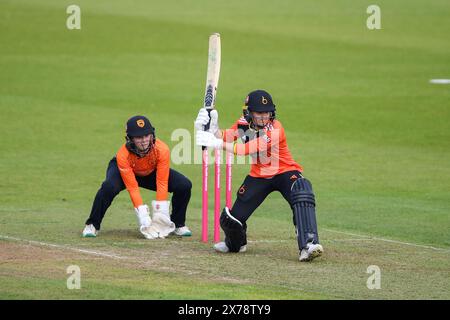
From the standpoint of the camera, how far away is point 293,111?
2550 cm

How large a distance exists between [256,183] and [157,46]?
2159 cm

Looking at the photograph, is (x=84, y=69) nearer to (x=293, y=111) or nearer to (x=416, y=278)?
(x=293, y=111)

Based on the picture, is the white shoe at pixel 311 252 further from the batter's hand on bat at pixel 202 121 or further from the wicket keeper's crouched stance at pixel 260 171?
the batter's hand on bat at pixel 202 121

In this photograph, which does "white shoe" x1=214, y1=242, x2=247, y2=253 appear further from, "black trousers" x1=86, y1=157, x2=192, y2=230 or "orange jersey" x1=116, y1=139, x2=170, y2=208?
"black trousers" x1=86, y1=157, x2=192, y2=230

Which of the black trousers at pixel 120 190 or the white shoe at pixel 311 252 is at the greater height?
the black trousers at pixel 120 190

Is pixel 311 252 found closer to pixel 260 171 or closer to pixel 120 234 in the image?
pixel 260 171

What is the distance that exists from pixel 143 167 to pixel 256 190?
1.62 meters

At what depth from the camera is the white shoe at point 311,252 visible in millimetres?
10938

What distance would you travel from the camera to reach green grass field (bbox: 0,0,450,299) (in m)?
10.4

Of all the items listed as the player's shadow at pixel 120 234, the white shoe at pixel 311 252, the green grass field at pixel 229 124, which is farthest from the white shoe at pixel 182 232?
the white shoe at pixel 311 252

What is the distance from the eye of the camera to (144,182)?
12.9 m

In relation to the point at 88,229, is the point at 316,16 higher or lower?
higher

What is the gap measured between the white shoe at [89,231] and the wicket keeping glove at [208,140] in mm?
1894
